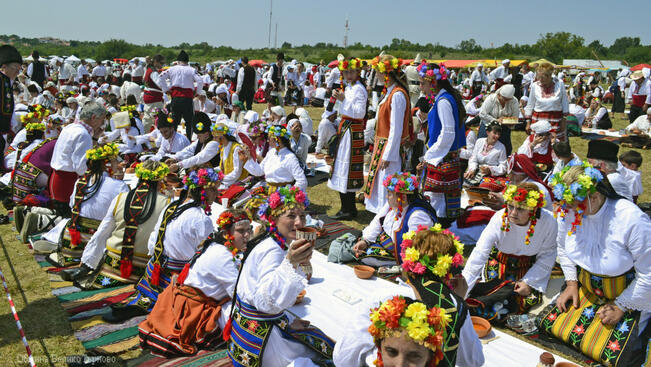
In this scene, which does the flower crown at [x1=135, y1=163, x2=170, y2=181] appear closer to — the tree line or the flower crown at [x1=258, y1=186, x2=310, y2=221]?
the flower crown at [x1=258, y1=186, x2=310, y2=221]

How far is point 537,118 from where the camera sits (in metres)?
8.49

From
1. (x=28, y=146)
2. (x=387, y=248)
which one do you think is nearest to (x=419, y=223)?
(x=387, y=248)

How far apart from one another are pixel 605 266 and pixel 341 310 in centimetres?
212

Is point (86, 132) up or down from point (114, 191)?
up

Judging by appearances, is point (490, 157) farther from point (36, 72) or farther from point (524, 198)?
point (36, 72)

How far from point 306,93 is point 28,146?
1485cm

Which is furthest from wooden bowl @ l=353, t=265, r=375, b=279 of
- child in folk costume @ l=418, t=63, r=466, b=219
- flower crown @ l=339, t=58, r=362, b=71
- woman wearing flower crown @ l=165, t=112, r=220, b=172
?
woman wearing flower crown @ l=165, t=112, r=220, b=172

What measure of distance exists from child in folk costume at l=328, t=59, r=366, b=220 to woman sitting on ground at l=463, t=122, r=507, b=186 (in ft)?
6.84

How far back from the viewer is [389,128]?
250 inches

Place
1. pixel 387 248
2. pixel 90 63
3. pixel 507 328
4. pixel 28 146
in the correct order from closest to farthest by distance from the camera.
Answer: pixel 507 328, pixel 387 248, pixel 28 146, pixel 90 63

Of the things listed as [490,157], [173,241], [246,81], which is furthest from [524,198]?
[246,81]

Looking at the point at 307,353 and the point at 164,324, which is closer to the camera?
the point at 307,353

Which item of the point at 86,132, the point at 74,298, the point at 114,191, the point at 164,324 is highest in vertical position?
the point at 86,132

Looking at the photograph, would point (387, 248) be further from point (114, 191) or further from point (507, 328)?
point (114, 191)
